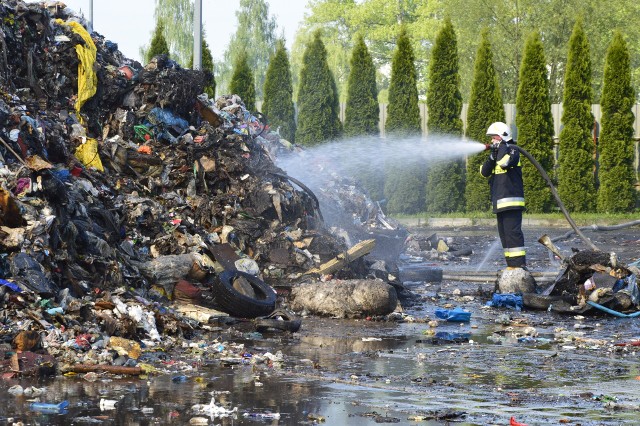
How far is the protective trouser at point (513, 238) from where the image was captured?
13.4m

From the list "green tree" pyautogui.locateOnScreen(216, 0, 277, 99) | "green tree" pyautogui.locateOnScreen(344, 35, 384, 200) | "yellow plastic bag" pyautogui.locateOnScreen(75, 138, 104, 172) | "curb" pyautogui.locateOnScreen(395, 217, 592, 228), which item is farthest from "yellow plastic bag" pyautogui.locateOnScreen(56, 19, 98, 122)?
"green tree" pyautogui.locateOnScreen(216, 0, 277, 99)

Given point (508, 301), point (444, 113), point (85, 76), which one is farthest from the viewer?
point (444, 113)

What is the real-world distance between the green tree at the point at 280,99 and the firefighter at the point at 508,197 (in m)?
18.1

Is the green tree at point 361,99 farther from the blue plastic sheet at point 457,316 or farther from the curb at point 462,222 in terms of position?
the blue plastic sheet at point 457,316

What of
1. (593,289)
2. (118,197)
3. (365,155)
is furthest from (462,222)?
(118,197)

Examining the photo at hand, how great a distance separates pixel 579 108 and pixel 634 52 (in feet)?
61.5

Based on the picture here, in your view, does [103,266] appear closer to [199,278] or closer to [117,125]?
[199,278]

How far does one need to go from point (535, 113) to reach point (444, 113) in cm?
253

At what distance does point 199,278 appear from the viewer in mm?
11102

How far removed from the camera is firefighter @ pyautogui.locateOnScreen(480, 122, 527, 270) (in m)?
13.5

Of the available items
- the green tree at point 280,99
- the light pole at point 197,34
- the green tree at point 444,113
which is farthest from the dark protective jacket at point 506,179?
the green tree at point 280,99

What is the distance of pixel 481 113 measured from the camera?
2808 cm

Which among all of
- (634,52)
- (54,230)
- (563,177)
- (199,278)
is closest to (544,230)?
(563,177)

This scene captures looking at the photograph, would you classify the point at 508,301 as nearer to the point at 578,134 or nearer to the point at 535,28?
the point at 578,134
